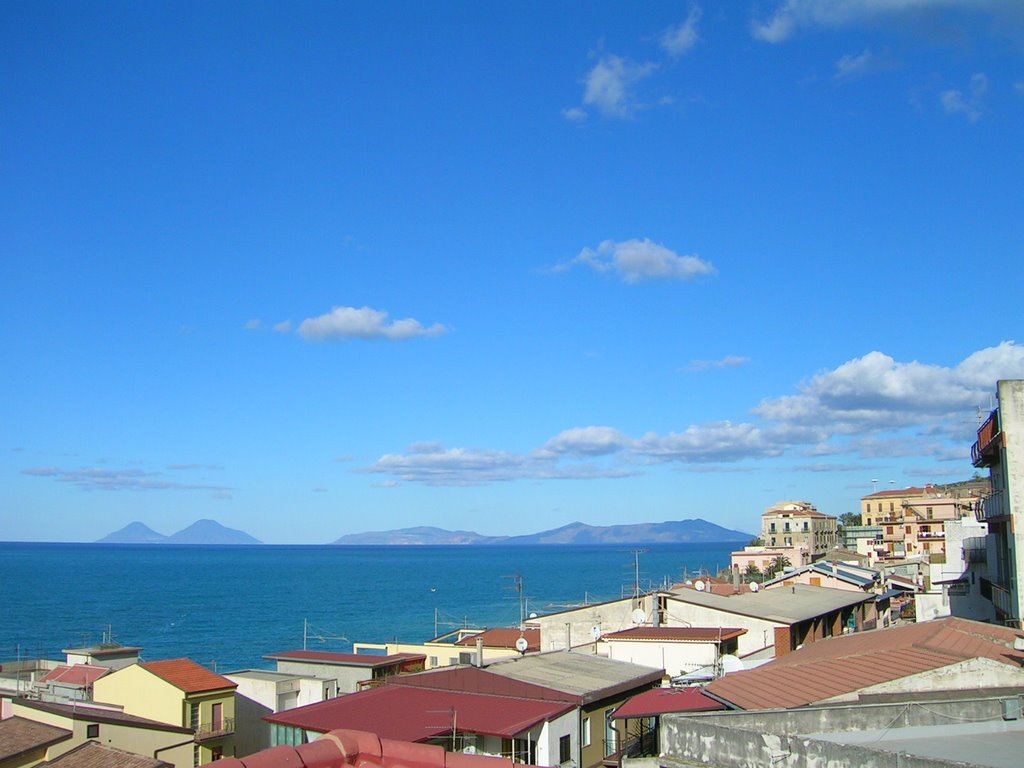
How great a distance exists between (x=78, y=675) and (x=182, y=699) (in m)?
8.99

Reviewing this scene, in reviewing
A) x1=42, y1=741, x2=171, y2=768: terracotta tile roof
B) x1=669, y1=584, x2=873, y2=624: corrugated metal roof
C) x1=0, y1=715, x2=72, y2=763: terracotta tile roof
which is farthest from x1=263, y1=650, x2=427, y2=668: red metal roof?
x1=42, y1=741, x2=171, y2=768: terracotta tile roof

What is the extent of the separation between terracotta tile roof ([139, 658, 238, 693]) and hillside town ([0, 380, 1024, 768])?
84 mm

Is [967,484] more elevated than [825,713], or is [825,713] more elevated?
[967,484]

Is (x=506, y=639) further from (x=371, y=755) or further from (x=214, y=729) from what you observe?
(x=371, y=755)

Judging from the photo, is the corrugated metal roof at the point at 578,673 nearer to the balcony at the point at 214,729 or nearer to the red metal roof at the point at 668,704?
the red metal roof at the point at 668,704

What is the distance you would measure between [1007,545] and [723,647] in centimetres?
1171

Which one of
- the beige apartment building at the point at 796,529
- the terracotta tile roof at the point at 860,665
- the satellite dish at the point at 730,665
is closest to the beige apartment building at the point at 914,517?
the beige apartment building at the point at 796,529

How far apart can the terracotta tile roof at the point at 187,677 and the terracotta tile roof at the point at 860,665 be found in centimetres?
2120

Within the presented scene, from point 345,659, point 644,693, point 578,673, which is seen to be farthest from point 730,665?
point 345,659

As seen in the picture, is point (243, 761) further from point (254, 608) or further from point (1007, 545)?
point (254, 608)

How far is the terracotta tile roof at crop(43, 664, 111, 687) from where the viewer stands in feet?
131

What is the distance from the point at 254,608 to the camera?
154 metres

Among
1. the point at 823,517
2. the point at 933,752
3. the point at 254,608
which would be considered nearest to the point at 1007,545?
the point at 933,752

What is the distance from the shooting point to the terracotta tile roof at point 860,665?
19469mm
